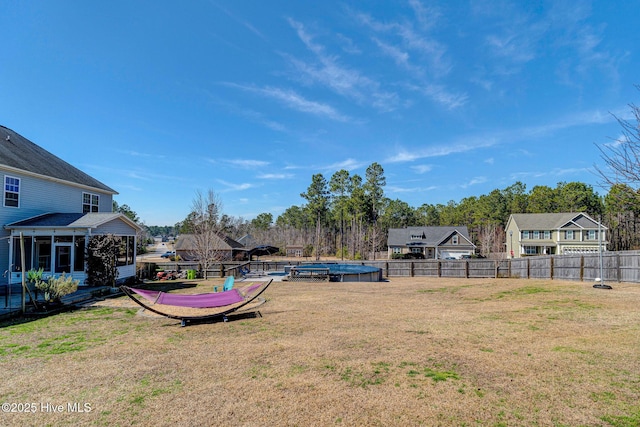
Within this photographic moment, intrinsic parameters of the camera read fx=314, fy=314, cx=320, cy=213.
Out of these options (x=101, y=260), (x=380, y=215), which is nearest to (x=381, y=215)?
(x=380, y=215)

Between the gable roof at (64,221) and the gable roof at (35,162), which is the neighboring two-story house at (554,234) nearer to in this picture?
the gable roof at (64,221)

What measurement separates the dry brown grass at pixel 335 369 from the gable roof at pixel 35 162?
10.4 metres

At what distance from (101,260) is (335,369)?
14.3 metres

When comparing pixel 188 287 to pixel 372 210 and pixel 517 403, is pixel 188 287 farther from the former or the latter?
pixel 372 210

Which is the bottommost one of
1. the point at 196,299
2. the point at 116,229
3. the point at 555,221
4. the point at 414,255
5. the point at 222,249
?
the point at 414,255

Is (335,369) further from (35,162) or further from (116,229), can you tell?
(35,162)

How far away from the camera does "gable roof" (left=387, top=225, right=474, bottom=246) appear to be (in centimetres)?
4550

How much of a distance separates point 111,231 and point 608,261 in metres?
25.3

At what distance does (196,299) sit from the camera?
929 cm

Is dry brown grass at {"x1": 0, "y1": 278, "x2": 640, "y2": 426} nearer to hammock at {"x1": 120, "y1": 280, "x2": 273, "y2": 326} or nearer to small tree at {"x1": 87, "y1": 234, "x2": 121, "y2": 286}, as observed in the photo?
hammock at {"x1": 120, "y1": 280, "x2": 273, "y2": 326}

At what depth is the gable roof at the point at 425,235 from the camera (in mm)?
45500

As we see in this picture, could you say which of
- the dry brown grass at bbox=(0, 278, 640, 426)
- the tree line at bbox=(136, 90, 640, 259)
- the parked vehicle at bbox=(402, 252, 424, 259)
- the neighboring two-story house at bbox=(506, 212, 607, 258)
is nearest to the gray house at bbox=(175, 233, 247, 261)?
the tree line at bbox=(136, 90, 640, 259)

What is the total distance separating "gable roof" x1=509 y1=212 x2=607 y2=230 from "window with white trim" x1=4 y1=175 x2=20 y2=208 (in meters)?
49.1

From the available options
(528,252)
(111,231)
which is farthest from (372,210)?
(111,231)
